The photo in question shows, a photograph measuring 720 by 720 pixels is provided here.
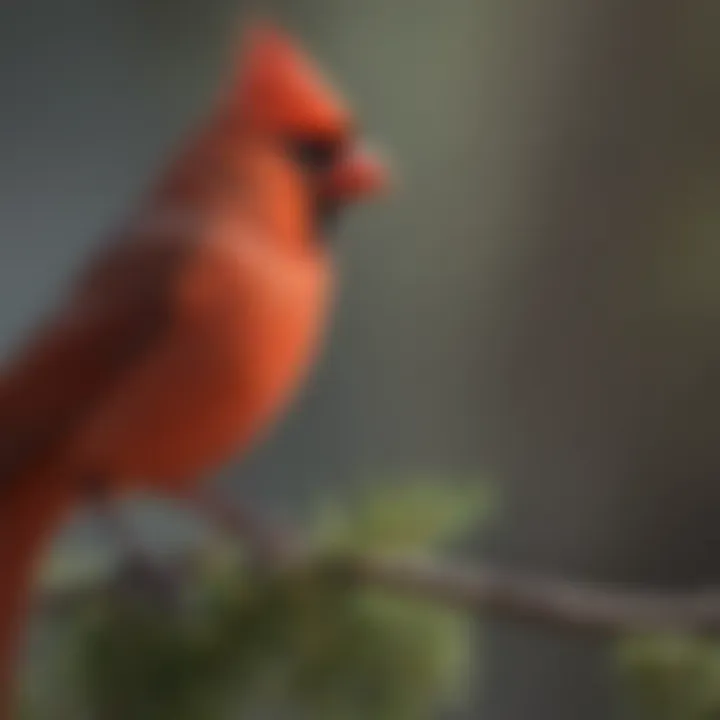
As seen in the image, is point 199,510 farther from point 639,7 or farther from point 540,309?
point 639,7

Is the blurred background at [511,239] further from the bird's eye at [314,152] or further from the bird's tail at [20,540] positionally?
the bird's tail at [20,540]

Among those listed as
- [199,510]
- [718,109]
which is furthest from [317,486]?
[718,109]

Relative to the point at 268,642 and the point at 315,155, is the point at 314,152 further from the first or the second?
the point at 268,642

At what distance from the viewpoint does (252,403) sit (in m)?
1.09

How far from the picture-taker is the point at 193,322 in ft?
3.51

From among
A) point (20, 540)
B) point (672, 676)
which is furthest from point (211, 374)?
point (672, 676)

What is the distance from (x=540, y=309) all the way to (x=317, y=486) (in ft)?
0.55

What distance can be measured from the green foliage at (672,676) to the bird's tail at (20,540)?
1.09ft

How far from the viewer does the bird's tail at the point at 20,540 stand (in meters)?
1.07

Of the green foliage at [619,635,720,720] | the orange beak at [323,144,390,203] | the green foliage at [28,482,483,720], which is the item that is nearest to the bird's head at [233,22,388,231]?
the orange beak at [323,144,390,203]

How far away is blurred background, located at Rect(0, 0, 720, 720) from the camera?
1.13 metres

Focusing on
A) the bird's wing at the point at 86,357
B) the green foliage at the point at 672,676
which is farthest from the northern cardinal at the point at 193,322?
the green foliage at the point at 672,676

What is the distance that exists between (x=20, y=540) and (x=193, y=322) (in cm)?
15

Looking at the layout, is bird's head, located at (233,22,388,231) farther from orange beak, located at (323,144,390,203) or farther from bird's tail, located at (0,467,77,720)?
bird's tail, located at (0,467,77,720)
